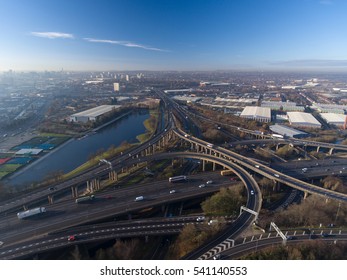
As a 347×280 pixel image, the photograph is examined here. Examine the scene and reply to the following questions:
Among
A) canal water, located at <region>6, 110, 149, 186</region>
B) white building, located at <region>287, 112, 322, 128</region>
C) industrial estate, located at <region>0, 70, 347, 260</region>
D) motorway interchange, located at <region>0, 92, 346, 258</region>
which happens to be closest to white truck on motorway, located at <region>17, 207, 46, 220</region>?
industrial estate, located at <region>0, 70, 347, 260</region>

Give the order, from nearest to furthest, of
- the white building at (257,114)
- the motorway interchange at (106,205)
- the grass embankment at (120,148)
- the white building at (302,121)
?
the motorway interchange at (106,205) → the grass embankment at (120,148) → the white building at (302,121) → the white building at (257,114)

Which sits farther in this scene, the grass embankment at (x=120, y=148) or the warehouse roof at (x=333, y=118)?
the warehouse roof at (x=333, y=118)

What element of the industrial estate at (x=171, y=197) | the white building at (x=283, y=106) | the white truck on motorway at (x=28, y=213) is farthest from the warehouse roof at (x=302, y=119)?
the white truck on motorway at (x=28, y=213)

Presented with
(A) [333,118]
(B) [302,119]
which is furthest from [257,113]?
(A) [333,118]

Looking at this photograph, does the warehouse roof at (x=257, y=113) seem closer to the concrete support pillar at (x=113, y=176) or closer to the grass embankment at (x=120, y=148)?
the grass embankment at (x=120, y=148)

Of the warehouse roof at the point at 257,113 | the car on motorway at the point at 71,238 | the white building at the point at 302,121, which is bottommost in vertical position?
the car on motorway at the point at 71,238

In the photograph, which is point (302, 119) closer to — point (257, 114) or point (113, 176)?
point (257, 114)

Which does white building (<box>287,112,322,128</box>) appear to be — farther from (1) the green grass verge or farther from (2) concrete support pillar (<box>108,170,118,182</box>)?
(1) the green grass verge
